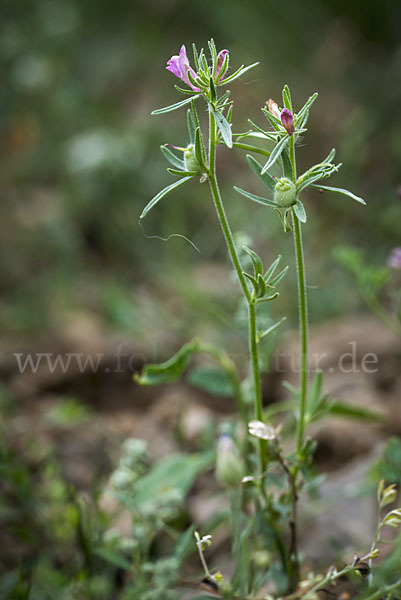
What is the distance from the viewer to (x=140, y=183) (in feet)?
7.32

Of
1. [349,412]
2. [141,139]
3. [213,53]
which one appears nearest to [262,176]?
[213,53]

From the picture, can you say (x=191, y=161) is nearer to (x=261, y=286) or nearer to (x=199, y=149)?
(x=199, y=149)

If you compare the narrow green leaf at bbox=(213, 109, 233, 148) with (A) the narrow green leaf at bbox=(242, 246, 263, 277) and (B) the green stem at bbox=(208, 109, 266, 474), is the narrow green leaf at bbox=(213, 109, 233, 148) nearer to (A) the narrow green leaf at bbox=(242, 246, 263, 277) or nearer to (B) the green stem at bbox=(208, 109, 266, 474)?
(B) the green stem at bbox=(208, 109, 266, 474)

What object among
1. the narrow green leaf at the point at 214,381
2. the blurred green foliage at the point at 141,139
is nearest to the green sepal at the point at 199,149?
the narrow green leaf at the point at 214,381

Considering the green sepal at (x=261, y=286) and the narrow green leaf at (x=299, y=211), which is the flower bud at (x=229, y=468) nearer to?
the green sepal at (x=261, y=286)

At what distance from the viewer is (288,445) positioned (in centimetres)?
120

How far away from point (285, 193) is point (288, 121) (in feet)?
0.24

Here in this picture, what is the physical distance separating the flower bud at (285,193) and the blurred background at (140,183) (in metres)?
0.86

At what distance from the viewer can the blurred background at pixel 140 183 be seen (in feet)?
5.32

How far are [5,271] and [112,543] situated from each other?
139 cm

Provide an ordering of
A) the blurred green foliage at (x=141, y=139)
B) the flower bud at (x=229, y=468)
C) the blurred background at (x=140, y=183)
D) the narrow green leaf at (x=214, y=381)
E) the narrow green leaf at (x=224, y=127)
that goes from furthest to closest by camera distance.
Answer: the blurred green foliage at (x=141, y=139)
the blurred background at (x=140, y=183)
the narrow green leaf at (x=214, y=381)
the flower bud at (x=229, y=468)
the narrow green leaf at (x=224, y=127)

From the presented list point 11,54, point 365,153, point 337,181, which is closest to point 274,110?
point 337,181

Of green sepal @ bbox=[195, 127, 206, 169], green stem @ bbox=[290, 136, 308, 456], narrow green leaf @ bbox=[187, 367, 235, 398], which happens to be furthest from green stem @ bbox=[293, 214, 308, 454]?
narrow green leaf @ bbox=[187, 367, 235, 398]

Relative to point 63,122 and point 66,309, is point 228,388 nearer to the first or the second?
point 66,309
